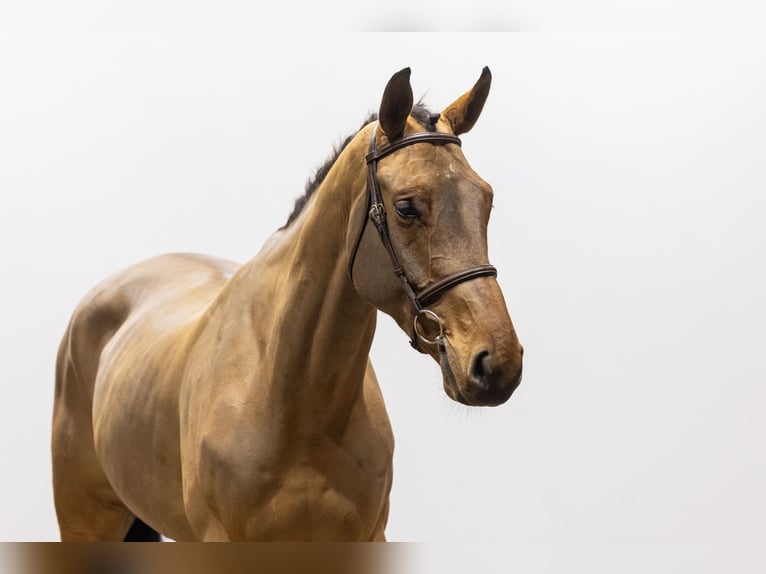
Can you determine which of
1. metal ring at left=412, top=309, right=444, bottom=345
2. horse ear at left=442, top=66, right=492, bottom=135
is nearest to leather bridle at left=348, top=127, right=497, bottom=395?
metal ring at left=412, top=309, right=444, bottom=345

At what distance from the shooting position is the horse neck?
190 cm

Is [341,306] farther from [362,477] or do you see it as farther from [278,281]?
[362,477]

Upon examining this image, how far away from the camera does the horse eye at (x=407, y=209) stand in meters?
1.70

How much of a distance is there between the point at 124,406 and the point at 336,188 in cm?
86

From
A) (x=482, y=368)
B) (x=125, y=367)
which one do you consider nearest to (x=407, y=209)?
(x=482, y=368)

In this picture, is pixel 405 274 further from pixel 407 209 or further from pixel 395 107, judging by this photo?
pixel 395 107

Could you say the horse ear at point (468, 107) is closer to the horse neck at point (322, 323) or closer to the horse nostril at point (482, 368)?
the horse neck at point (322, 323)

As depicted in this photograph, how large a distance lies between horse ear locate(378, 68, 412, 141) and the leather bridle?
0.8 inches

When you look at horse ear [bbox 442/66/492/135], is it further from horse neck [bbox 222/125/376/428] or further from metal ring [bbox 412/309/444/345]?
metal ring [bbox 412/309/444/345]

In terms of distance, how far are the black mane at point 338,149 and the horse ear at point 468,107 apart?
6 cm

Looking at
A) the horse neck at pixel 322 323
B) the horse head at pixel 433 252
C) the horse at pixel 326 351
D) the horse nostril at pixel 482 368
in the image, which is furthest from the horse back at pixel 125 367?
the horse nostril at pixel 482 368

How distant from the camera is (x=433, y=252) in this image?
1.68 m

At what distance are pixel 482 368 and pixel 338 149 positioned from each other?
0.64 m

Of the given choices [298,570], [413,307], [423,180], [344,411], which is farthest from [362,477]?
[423,180]
